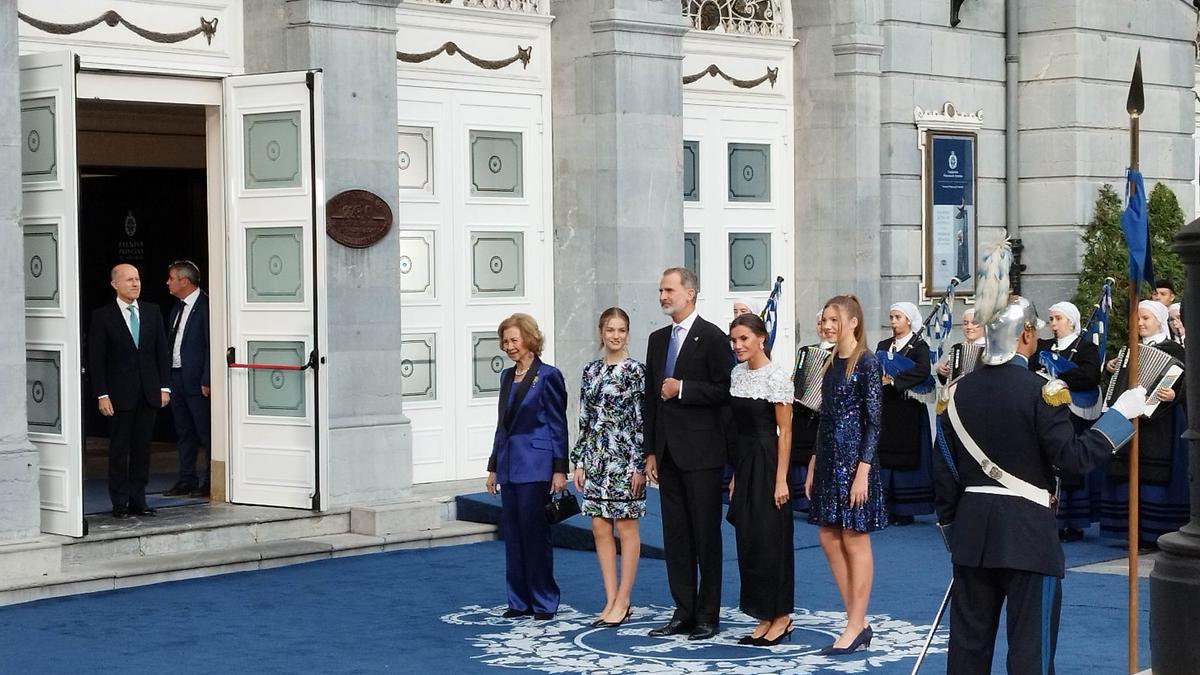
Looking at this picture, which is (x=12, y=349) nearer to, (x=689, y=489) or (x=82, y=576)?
(x=82, y=576)

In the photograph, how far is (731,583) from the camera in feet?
36.2

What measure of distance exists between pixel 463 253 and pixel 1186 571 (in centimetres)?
810

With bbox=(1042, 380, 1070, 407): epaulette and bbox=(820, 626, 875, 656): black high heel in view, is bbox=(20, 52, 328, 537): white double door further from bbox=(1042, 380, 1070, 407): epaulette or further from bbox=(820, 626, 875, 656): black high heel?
bbox=(1042, 380, 1070, 407): epaulette

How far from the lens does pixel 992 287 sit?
7.08m

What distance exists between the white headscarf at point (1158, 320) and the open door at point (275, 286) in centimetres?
522

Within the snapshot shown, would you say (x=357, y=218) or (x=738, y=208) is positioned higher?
(x=738, y=208)

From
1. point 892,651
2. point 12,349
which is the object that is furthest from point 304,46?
point 892,651

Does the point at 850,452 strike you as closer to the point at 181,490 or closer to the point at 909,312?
the point at 909,312

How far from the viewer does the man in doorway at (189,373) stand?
521 inches

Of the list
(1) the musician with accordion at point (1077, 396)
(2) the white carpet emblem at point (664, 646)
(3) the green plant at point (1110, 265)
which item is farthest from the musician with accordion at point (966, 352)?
(3) the green plant at point (1110, 265)

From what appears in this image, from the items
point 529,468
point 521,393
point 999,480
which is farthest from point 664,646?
point 999,480

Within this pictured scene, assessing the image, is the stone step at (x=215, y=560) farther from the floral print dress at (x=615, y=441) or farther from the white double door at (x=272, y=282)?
the floral print dress at (x=615, y=441)

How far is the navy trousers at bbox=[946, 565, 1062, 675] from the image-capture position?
6980 millimetres

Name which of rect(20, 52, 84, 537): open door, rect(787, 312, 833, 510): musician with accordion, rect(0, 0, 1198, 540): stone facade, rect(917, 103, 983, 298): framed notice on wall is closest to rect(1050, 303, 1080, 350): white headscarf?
rect(787, 312, 833, 510): musician with accordion
